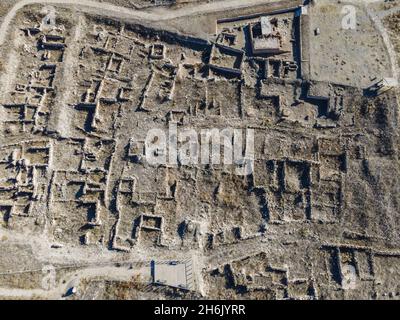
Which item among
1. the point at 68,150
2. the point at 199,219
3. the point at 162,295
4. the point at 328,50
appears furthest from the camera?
the point at 328,50

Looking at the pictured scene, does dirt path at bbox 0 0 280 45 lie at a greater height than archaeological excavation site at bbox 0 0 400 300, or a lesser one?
greater

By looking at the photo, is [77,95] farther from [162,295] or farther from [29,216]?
[162,295]

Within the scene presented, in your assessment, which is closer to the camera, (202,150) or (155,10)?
(202,150)

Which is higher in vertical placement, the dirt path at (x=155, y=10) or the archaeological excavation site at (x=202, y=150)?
the dirt path at (x=155, y=10)

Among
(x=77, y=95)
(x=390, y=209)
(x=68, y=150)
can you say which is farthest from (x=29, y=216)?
(x=390, y=209)

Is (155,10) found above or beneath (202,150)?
above

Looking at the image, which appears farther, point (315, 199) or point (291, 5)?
point (291, 5)

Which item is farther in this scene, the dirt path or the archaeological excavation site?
the dirt path

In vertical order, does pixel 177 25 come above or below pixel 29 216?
above
